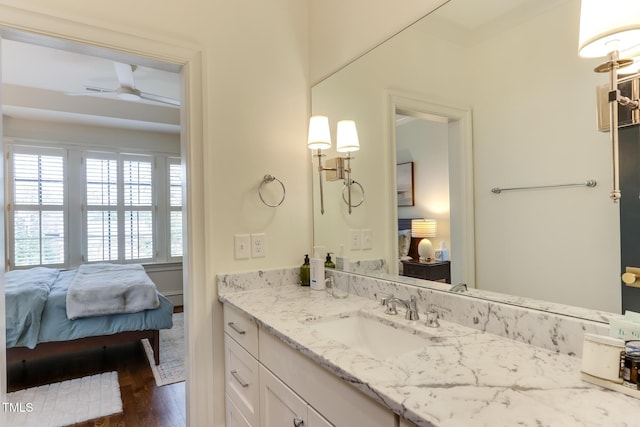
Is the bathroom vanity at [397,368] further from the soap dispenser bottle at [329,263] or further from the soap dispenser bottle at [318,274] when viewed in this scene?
the soap dispenser bottle at [329,263]

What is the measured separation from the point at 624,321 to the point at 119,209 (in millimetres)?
5281

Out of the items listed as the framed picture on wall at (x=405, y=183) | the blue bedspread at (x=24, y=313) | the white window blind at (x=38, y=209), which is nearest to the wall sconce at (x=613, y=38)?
the framed picture on wall at (x=405, y=183)

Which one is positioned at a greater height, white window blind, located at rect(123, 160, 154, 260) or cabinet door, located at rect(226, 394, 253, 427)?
white window blind, located at rect(123, 160, 154, 260)

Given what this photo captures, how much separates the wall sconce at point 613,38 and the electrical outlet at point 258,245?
4.60ft

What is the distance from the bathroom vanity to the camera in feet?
2.11

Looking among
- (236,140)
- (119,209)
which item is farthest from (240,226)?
(119,209)

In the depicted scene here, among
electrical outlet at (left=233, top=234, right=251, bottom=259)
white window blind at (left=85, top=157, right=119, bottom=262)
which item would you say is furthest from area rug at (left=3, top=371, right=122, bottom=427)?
white window blind at (left=85, top=157, right=119, bottom=262)

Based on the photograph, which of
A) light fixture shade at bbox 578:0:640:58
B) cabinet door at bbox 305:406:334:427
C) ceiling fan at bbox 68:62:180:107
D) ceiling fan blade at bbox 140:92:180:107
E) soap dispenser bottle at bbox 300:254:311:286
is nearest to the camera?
light fixture shade at bbox 578:0:640:58

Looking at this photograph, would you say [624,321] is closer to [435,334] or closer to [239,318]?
[435,334]

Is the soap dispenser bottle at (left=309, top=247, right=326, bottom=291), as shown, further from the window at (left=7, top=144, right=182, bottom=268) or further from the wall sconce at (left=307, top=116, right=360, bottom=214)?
the window at (left=7, top=144, right=182, bottom=268)

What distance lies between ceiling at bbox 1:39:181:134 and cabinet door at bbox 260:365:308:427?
87.2 inches

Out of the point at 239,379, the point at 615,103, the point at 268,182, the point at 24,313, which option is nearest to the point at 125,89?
the point at 24,313

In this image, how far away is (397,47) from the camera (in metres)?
1.47

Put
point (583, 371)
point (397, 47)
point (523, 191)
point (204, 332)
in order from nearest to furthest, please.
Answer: point (583, 371) → point (523, 191) → point (397, 47) → point (204, 332)
